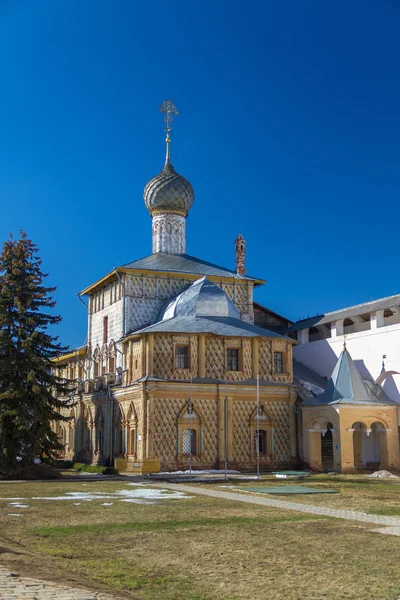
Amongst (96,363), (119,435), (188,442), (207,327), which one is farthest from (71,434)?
(207,327)

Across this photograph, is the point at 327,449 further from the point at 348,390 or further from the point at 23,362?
the point at 23,362

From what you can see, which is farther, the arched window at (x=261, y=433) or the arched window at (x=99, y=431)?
the arched window at (x=99, y=431)

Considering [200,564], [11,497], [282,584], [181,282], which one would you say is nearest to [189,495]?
[11,497]

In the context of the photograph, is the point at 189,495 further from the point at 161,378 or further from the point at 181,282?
the point at 181,282

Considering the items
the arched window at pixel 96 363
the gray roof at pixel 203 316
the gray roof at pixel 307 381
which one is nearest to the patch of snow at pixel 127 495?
the gray roof at pixel 203 316

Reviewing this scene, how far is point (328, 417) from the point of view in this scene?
108 ft

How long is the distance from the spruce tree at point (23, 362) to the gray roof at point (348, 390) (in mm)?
12683

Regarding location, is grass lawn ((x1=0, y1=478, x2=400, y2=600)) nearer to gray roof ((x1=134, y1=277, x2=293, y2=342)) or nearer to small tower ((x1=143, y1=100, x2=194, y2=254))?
gray roof ((x1=134, y1=277, x2=293, y2=342))

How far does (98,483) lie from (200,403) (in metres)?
8.72

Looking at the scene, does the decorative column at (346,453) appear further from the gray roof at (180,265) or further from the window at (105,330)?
the window at (105,330)

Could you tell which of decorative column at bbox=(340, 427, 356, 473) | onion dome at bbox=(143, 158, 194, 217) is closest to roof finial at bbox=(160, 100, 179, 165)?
onion dome at bbox=(143, 158, 194, 217)

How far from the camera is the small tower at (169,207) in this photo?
142 ft

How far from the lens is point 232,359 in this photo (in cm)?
3488

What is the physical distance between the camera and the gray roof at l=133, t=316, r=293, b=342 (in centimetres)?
3378
